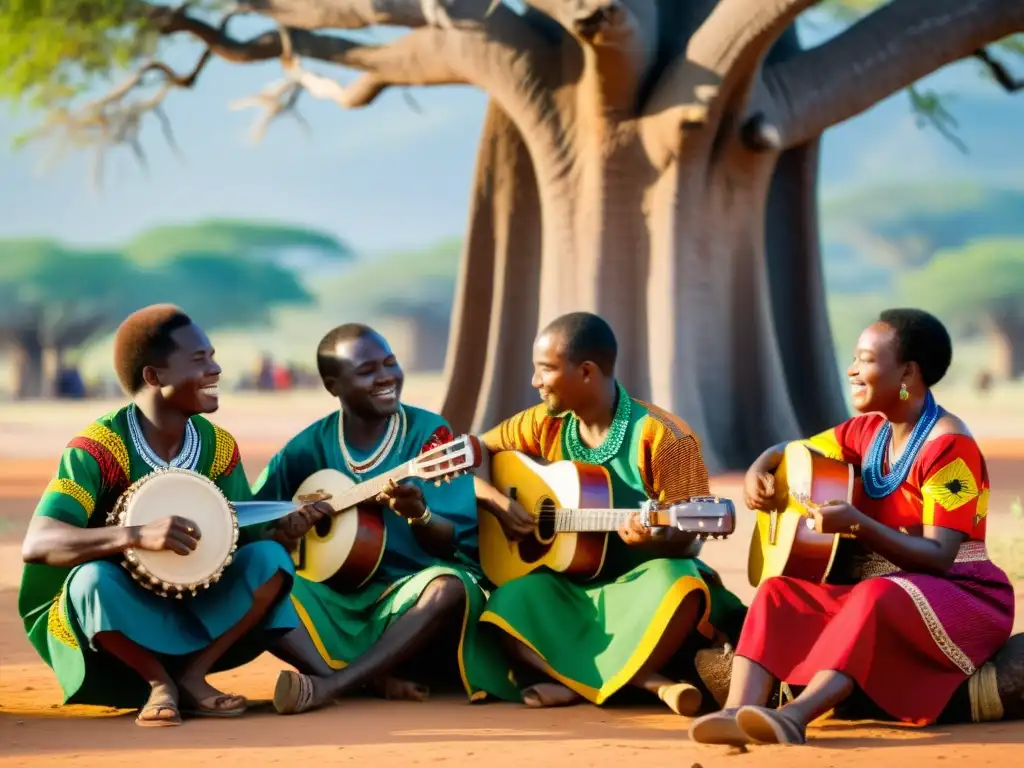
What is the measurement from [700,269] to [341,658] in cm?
854

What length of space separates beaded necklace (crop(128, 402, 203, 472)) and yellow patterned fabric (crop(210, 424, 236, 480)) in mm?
61

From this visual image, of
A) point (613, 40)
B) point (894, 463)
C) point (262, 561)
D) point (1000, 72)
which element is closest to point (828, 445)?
point (894, 463)

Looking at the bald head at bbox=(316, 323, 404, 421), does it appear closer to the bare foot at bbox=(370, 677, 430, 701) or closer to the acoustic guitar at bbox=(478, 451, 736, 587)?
the acoustic guitar at bbox=(478, 451, 736, 587)

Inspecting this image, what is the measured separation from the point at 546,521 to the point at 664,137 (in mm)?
7869

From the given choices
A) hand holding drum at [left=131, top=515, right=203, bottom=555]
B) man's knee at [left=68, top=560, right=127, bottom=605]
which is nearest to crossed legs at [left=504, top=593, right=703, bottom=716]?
hand holding drum at [left=131, top=515, right=203, bottom=555]

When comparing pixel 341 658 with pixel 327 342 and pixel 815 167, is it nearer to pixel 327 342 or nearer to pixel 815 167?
pixel 327 342

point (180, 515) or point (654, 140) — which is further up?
point (654, 140)

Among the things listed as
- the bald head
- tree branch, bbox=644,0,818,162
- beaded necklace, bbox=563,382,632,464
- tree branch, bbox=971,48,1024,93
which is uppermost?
tree branch, bbox=971,48,1024,93

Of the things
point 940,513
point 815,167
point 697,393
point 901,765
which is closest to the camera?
point 901,765

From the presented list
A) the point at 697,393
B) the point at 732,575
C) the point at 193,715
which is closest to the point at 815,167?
the point at 697,393

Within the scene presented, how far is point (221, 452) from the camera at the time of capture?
586 cm

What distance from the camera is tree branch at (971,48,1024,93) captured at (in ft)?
51.7

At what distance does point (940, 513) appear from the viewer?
538 cm

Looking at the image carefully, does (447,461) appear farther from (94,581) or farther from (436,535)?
(94,581)
